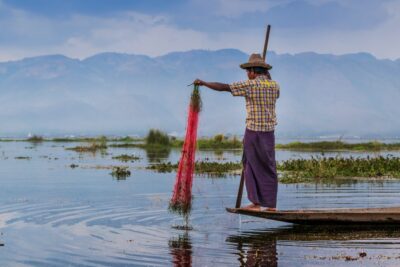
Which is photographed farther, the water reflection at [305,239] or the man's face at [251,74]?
the man's face at [251,74]

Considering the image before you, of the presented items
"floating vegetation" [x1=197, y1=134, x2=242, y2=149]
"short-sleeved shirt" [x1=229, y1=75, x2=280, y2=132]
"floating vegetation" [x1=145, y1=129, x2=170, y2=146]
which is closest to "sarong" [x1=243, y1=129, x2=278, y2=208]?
"short-sleeved shirt" [x1=229, y1=75, x2=280, y2=132]

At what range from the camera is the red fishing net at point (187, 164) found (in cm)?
1142

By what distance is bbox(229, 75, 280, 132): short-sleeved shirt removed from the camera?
1082 centimetres

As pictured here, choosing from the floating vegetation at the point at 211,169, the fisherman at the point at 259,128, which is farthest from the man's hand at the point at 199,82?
the floating vegetation at the point at 211,169

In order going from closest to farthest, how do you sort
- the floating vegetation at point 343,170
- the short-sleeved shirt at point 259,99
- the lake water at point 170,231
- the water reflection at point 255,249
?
the water reflection at point 255,249 → the lake water at point 170,231 → the short-sleeved shirt at point 259,99 → the floating vegetation at point 343,170

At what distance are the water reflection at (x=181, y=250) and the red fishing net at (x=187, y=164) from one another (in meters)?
0.63

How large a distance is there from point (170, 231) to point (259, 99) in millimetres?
2473

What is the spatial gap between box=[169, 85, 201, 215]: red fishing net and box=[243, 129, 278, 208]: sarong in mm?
860

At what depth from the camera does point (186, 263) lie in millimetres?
8984

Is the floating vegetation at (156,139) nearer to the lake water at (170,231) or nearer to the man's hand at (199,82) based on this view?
the lake water at (170,231)

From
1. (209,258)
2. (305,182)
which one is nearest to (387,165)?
(305,182)

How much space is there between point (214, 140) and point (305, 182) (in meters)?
31.2

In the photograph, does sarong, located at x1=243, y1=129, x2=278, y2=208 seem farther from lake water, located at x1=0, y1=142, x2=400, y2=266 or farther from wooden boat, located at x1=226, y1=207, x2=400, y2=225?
lake water, located at x1=0, y1=142, x2=400, y2=266

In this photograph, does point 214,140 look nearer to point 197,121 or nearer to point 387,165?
point 387,165
